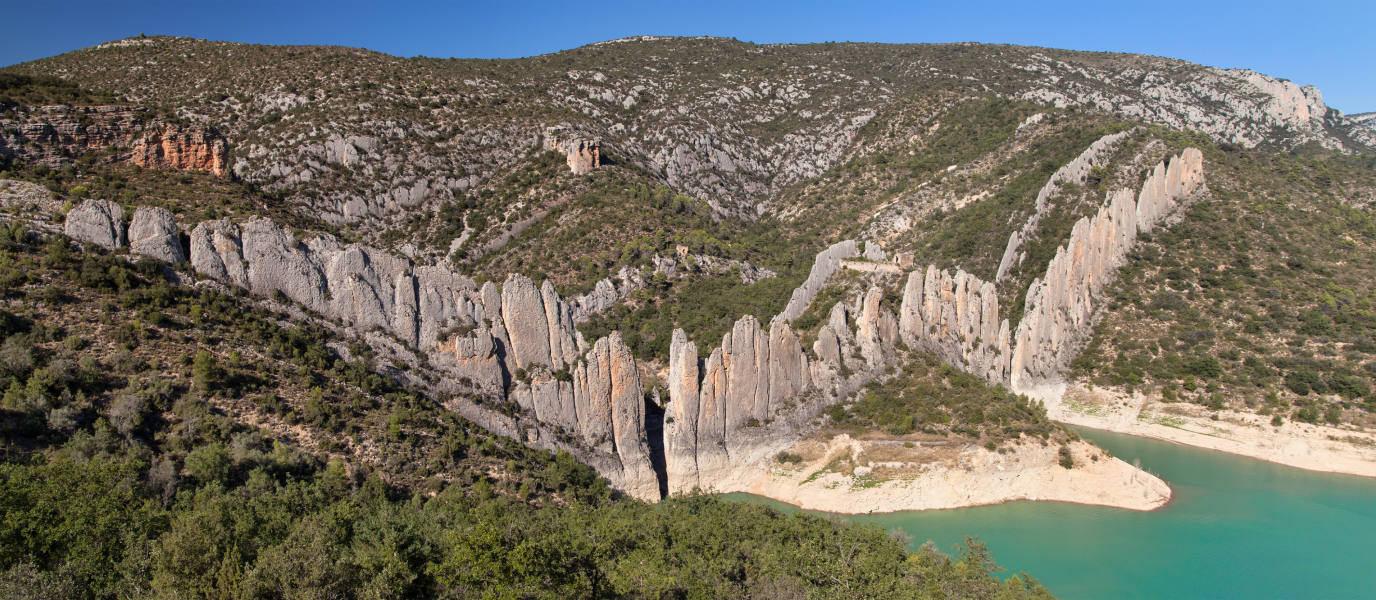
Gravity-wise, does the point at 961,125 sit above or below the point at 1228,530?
above

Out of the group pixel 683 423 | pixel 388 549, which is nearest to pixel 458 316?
pixel 683 423

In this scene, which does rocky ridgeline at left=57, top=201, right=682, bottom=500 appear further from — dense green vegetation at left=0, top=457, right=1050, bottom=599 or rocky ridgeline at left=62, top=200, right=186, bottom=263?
dense green vegetation at left=0, top=457, right=1050, bottom=599

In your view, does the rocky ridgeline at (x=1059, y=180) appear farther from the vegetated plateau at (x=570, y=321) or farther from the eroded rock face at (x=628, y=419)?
the eroded rock face at (x=628, y=419)

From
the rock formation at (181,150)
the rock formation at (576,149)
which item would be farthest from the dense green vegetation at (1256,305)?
the rock formation at (181,150)

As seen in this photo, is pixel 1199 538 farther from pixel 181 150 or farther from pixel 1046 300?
pixel 181 150

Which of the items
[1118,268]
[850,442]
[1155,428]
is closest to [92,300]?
[850,442]

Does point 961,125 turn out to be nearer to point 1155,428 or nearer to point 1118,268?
point 1118,268
